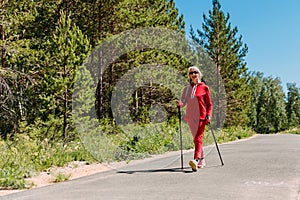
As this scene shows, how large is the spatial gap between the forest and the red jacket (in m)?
3.54

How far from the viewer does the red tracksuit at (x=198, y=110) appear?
7418 mm

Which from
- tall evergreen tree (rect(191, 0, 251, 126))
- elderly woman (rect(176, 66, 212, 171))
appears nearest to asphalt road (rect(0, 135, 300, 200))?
elderly woman (rect(176, 66, 212, 171))

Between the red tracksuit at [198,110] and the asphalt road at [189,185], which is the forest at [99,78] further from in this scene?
the red tracksuit at [198,110]

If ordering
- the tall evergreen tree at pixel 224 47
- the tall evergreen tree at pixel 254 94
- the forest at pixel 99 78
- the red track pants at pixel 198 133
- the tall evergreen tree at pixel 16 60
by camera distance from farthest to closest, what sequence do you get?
the tall evergreen tree at pixel 254 94, the tall evergreen tree at pixel 224 47, the tall evergreen tree at pixel 16 60, the forest at pixel 99 78, the red track pants at pixel 198 133

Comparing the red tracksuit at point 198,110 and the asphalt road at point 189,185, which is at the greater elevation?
the red tracksuit at point 198,110

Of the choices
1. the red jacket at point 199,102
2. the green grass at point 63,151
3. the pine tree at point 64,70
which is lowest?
the green grass at point 63,151

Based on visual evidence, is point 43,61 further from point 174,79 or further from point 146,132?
point 174,79

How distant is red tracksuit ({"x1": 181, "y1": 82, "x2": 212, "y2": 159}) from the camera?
7.42m

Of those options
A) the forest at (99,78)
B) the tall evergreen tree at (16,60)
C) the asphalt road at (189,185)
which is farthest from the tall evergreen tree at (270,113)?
the asphalt road at (189,185)

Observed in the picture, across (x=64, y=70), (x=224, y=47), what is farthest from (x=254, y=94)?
(x=64, y=70)

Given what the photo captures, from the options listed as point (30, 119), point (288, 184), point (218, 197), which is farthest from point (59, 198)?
point (30, 119)

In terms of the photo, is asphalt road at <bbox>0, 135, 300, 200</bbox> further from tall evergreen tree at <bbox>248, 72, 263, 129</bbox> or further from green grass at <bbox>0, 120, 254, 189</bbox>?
tall evergreen tree at <bbox>248, 72, 263, 129</bbox>

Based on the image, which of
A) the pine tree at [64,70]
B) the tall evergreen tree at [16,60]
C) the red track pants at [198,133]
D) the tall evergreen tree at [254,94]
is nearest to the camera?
the red track pants at [198,133]

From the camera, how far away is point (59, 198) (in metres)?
5.19
